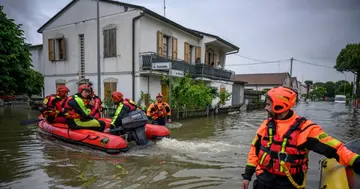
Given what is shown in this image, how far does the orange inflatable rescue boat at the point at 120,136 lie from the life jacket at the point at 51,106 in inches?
20.1

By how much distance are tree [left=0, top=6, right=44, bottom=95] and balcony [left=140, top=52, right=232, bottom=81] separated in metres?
7.21

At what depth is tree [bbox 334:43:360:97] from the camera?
3559 cm

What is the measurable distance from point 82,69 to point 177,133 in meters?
10.3

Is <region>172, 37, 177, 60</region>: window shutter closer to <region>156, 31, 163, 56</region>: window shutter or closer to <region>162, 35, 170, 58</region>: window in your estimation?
<region>162, 35, 170, 58</region>: window

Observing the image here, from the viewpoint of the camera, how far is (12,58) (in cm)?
1283

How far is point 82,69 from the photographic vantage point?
16.3 meters

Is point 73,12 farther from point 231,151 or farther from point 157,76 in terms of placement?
point 231,151

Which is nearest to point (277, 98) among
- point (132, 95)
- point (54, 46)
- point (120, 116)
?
point (120, 116)

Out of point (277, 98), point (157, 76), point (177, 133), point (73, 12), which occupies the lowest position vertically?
point (177, 133)

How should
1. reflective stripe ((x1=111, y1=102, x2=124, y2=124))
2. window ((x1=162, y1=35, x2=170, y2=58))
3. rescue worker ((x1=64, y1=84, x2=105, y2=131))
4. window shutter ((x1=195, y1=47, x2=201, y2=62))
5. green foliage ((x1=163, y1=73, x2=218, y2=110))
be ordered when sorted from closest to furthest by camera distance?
rescue worker ((x1=64, y1=84, x2=105, y2=131)) < reflective stripe ((x1=111, y1=102, x2=124, y2=124)) < green foliage ((x1=163, y1=73, x2=218, y2=110)) < window ((x1=162, y1=35, x2=170, y2=58)) < window shutter ((x1=195, y1=47, x2=201, y2=62))

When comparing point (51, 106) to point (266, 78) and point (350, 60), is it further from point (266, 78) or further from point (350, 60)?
point (266, 78)

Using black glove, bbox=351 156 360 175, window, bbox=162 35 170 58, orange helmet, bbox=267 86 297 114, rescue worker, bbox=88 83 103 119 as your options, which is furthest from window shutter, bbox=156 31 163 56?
black glove, bbox=351 156 360 175

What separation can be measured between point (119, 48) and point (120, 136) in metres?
9.50

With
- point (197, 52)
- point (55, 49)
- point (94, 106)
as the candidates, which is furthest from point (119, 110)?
point (55, 49)
